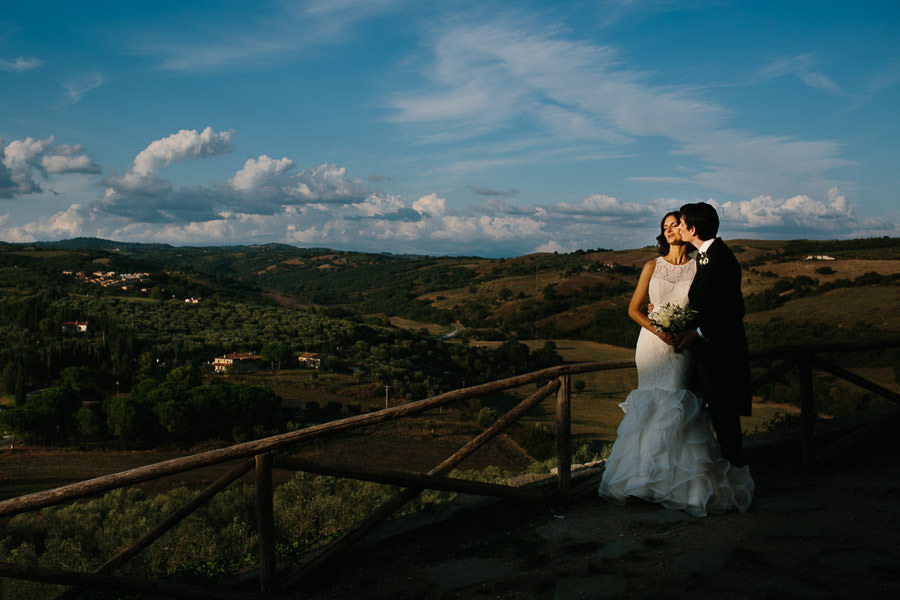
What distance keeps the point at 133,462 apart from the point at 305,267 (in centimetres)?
15325

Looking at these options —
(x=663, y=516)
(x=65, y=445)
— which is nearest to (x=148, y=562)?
(x=663, y=516)

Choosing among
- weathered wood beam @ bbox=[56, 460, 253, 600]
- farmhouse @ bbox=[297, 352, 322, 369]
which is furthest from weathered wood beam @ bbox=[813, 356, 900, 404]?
farmhouse @ bbox=[297, 352, 322, 369]

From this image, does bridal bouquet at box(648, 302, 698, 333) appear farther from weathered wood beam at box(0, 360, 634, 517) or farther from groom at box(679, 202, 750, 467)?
weathered wood beam at box(0, 360, 634, 517)

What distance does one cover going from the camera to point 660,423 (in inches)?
167

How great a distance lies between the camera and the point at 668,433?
418 cm

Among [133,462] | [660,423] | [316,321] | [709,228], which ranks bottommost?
[133,462]

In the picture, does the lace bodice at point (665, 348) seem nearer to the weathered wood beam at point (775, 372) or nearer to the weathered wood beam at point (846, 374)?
the weathered wood beam at point (775, 372)

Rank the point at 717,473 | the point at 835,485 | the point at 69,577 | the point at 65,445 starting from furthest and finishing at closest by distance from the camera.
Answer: the point at 65,445 → the point at 835,485 → the point at 717,473 → the point at 69,577

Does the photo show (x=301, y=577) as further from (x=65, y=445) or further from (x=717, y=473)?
(x=65, y=445)

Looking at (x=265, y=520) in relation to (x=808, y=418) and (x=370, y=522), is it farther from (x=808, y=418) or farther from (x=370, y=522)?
(x=808, y=418)

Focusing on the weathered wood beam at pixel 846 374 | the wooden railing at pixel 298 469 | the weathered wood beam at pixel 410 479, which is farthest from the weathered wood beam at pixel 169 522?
the weathered wood beam at pixel 846 374

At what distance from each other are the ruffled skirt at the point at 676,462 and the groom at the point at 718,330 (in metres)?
0.13

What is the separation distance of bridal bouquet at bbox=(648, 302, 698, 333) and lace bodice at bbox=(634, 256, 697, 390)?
136 mm

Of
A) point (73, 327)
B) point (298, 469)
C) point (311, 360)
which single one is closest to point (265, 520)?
point (298, 469)
